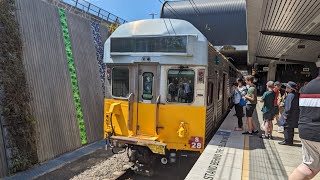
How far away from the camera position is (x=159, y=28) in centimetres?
705

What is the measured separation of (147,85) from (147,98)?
0.33 m

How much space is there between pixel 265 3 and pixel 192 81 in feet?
11.5

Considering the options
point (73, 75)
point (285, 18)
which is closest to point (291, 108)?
point (285, 18)

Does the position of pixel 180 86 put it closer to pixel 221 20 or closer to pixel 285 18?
pixel 285 18

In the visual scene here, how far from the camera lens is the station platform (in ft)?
16.8

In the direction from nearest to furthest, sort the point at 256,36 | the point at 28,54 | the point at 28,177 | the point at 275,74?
the point at 28,177 → the point at 28,54 → the point at 256,36 → the point at 275,74

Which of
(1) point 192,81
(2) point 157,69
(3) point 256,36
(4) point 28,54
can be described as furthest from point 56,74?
(3) point 256,36

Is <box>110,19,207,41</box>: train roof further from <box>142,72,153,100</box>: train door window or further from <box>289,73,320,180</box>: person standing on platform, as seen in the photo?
<box>289,73,320,180</box>: person standing on platform

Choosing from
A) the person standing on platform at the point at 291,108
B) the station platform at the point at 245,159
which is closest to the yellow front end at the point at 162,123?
the station platform at the point at 245,159

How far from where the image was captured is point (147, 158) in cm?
712

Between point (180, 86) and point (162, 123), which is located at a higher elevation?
point (180, 86)

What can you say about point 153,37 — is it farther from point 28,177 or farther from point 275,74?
point 275,74

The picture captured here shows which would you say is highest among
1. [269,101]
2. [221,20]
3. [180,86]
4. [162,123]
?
[221,20]

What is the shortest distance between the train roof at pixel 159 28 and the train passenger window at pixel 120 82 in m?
0.92
